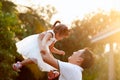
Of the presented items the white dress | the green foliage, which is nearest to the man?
the white dress

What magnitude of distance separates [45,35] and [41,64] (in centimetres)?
31

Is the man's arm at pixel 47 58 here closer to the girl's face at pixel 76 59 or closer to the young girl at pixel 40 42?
the girl's face at pixel 76 59

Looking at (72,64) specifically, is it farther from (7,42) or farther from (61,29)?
(7,42)

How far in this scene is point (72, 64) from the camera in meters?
4.04

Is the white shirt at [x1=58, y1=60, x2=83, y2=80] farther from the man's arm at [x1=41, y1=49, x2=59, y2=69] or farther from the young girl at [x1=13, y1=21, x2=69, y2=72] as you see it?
the young girl at [x1=13, y1=21, x2=69, y2=72]

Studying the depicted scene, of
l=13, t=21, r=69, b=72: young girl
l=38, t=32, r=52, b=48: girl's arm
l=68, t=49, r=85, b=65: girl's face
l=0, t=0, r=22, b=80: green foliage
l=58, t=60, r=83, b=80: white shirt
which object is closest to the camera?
l=58, t=60, r=83, b=80: white shirt

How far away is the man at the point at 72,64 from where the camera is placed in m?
3.73

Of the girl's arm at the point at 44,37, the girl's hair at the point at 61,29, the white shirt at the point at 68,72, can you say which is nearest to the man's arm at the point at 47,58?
the white shirt at the point at 68,72

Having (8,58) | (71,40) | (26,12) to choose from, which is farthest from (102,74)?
(8,58)

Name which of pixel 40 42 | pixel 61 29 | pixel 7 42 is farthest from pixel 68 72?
pixel 7 42

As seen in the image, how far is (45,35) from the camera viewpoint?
185 inches

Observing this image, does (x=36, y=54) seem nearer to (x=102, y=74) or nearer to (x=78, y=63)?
(x=78, y=63)

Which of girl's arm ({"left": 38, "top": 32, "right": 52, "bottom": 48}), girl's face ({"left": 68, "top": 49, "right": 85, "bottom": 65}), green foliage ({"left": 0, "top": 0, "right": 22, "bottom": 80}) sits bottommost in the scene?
girl's face ({"left": 68, "top": 49, "right": 85, "bottom": 65})

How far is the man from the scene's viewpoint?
373 cm
